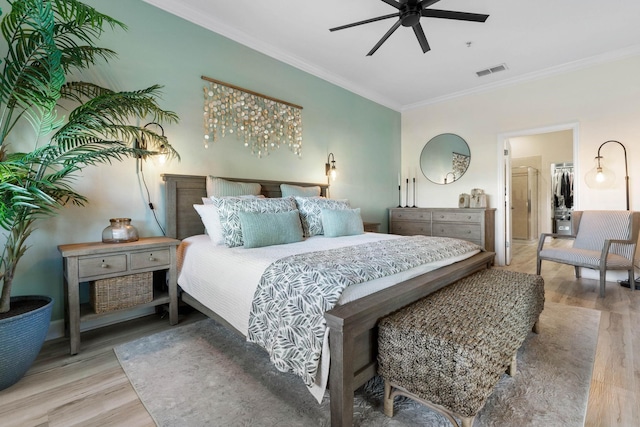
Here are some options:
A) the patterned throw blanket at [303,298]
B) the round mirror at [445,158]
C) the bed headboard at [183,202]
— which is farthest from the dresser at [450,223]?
the bed headboard at [183,202]

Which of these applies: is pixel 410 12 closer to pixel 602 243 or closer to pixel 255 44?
pixel 255 44

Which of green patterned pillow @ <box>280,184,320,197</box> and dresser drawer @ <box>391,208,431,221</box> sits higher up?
green patterned pillow @ <box>280,184,320,197</box>

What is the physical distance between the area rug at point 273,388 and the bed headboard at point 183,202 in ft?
3.19

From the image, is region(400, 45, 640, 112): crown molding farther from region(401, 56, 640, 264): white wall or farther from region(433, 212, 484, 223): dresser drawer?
region(433, 212, 484, 223): dresser drawer

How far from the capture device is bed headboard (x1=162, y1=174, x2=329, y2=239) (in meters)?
2.70

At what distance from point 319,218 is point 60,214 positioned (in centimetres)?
208

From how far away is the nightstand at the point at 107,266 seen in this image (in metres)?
1.95

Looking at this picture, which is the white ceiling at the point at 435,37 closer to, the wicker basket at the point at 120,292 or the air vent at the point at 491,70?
the air vent at the point at 491,70

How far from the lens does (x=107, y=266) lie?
6.79ft

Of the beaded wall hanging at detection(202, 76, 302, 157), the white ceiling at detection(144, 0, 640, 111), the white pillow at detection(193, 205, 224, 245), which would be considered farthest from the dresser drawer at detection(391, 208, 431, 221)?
the white pillow at detection(193, 205, 224, 245)

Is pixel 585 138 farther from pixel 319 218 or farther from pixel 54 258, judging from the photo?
pixel 54 258

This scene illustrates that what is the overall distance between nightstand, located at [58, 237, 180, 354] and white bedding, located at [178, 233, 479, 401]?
0.16m

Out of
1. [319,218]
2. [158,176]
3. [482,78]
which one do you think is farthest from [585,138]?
[158,176]

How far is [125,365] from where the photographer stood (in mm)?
1845
